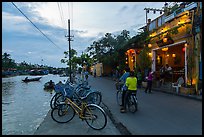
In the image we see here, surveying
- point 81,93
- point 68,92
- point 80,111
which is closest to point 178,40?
point 81,93

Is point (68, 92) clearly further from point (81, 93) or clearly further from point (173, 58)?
point (173, 58)

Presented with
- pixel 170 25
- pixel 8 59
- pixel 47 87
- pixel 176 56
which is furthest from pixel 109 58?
pixel 8 59

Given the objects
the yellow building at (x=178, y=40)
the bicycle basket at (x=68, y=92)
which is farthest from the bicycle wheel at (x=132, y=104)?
the yellow building at (x=178, y=40)

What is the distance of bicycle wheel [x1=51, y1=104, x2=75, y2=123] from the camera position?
8.19 metres

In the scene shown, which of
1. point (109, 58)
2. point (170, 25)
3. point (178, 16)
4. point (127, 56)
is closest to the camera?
point (178, 16)

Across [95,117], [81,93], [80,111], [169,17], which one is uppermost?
[169,17]

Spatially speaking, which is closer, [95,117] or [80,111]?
[95,117]

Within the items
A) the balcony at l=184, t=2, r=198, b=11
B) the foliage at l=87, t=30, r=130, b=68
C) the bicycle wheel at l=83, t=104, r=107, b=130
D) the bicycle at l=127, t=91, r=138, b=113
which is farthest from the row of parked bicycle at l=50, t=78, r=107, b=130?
the foliage at l=87, t=30, r=130, b=68

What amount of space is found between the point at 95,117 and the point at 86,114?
320 millimetres

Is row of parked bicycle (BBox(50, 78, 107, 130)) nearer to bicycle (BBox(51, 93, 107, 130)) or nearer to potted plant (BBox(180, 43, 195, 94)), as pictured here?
bicycle (BBox(51, 93, 107, 130))

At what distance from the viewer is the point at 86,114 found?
24.3 ft

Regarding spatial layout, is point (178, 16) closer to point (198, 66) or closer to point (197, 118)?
point (198, 66)

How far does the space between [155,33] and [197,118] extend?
1521cm

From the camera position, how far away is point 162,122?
7.82 meters
